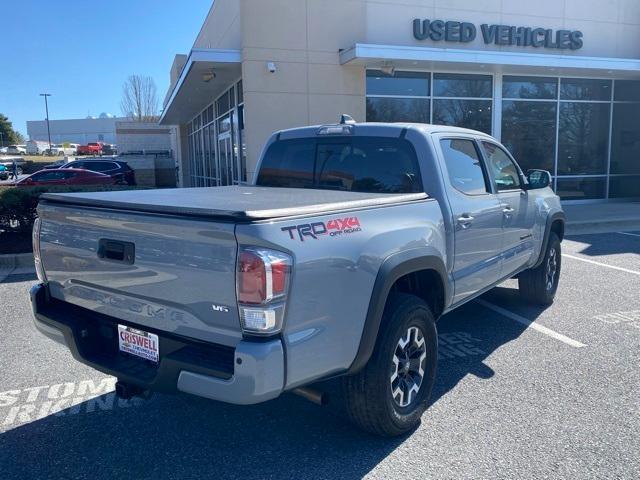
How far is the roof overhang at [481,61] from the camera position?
12.3 metres

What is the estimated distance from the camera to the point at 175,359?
275cm

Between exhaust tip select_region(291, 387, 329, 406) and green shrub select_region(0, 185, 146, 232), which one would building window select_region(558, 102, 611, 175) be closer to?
green shrub select_region(0, 185, 146, 232)

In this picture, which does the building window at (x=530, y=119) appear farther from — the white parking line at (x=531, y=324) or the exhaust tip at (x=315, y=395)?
the exhaust tip at (x=315, y=395)

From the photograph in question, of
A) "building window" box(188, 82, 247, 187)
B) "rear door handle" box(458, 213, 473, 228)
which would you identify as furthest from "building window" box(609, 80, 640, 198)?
"rear door handle" box(458, 213, 473, 228)

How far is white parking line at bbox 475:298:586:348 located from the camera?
511cm

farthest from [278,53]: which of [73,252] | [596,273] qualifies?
[73,252]

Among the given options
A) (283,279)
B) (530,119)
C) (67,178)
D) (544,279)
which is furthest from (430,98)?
(67,178)

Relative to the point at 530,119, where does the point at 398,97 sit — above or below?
above

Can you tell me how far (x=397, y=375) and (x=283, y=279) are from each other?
1301 millimetres

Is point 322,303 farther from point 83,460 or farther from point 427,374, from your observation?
point 83,460

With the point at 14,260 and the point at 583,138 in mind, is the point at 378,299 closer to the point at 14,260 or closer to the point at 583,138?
the point at 14,260

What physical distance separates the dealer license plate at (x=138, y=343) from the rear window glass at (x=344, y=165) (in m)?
2.01

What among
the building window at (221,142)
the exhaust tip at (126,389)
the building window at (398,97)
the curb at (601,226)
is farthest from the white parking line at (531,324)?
the building window at (221,142)

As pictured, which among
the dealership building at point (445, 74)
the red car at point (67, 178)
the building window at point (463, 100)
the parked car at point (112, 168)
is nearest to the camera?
the dealership building at point (445, 74)
